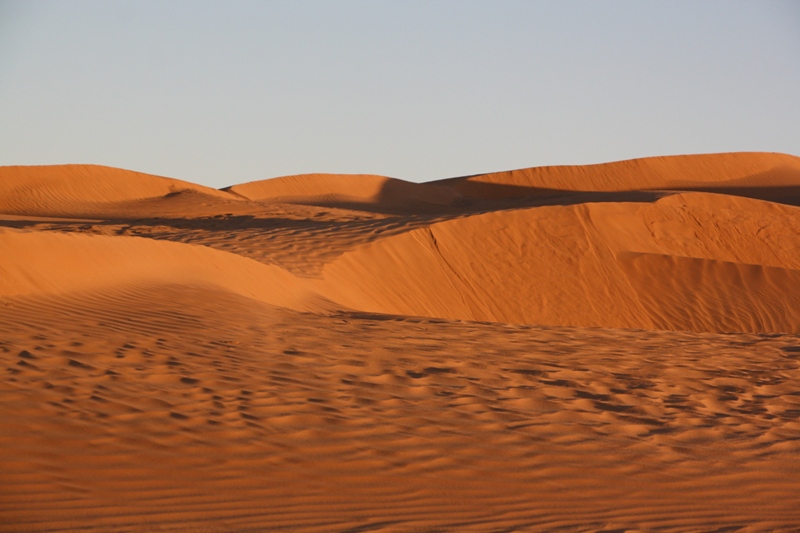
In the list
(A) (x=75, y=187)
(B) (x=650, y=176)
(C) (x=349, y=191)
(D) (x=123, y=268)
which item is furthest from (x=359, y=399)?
(B) (x=650, y=176)

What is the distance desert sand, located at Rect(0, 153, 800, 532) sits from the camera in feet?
13.4

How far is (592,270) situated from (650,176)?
2525 centimetres

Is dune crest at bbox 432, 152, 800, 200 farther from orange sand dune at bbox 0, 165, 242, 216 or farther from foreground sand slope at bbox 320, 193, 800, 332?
foreground sand slope at bbox 320, 193, 800, 332

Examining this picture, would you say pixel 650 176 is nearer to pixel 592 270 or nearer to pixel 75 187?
pixel 592 270

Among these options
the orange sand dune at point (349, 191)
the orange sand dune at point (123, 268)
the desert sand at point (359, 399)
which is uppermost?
the orange sand dune at point (349, 191)

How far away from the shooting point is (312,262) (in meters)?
14.6

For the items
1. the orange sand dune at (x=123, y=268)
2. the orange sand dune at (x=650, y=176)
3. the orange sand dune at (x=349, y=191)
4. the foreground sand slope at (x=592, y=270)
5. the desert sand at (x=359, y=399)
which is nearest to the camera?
the desert sand at (x=359, y=399)

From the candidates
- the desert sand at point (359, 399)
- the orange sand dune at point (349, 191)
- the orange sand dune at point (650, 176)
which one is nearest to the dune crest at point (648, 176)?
the orange sand dune at point (650, 176)

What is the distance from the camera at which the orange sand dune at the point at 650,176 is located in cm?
3903

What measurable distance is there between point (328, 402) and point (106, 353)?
6.39 ft

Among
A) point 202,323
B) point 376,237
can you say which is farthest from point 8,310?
point 376,237

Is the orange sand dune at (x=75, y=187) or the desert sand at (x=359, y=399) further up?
the orange sand dune at (x=75, y=187)

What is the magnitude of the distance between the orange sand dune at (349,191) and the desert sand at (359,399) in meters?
20.1

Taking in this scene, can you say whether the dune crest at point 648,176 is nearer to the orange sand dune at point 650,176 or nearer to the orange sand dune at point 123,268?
the orange sand dune at point 650,176
